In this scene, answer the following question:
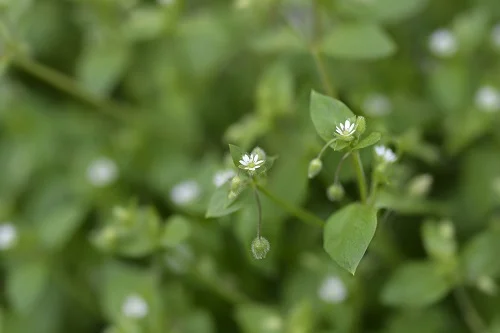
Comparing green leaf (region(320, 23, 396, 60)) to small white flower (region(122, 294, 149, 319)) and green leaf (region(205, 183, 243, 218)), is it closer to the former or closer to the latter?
green leaf (region(205, 183, 243, 218))

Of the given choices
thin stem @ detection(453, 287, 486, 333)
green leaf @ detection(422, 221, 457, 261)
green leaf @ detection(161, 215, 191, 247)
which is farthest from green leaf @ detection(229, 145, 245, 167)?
thin stem @ detection(453, 287, 486, 333)

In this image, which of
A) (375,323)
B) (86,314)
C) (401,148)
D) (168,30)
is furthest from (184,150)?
(401,148)

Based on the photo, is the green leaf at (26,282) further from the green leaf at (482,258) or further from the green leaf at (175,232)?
the green leaf at (482,258)

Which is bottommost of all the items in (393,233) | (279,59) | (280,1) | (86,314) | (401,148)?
(86,314)

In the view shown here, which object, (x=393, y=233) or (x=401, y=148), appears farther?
(x=393, y=233)

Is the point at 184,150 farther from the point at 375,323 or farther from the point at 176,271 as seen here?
the point at 375,323

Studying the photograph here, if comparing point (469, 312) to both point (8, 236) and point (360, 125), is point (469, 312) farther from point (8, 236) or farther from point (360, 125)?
point (8, 236)

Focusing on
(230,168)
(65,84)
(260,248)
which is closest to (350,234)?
(260,248)
